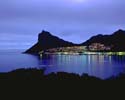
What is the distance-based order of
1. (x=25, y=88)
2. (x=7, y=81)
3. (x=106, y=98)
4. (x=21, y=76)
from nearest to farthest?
(x=106, y=98) → (x=25, y=88) → (x=7, y=81) → (x=21, y=76)

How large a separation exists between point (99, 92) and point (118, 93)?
813 millimetres

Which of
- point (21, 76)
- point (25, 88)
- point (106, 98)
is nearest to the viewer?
point (106, 98)

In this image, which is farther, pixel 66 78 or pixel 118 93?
pixel 66 78

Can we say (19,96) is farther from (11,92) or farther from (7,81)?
(7,81)

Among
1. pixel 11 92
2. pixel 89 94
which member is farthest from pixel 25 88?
pixel 89 94

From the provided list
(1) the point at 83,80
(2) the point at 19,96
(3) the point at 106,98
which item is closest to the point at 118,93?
(3) the point at 106,98

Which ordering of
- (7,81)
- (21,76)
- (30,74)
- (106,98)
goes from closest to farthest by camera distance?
(106,98) < (7,81) < (21,76) < (30,74)

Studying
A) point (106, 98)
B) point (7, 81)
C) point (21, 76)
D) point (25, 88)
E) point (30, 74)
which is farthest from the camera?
point (30, 74)

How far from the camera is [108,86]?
13562 mm

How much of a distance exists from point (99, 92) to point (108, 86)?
0.83 meters

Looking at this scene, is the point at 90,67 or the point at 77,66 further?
the point at 77,66

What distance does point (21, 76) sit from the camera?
15336mm

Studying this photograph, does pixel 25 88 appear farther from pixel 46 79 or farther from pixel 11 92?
pixel 46 79

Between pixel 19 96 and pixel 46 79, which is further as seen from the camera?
pixel 46 79
